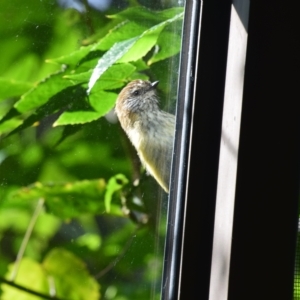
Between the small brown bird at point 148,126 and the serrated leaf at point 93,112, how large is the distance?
0.7 inches

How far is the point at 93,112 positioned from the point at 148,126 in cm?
10

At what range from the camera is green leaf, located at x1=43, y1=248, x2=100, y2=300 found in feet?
2.69

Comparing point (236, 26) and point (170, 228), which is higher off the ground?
point (236, 26)

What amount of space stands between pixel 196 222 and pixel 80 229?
183 millimetres

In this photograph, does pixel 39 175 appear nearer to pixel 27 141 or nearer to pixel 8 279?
pixel 27 141

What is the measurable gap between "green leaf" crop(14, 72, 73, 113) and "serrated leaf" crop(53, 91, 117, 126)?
4 centimetres

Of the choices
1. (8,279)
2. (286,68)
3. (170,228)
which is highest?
(286,68)

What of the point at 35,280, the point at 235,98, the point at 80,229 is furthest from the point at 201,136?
the point at 35,280

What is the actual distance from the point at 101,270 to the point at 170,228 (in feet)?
0.42

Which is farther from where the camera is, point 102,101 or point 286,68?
point 102,101

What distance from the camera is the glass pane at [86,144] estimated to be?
816mm

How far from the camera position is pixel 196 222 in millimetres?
800

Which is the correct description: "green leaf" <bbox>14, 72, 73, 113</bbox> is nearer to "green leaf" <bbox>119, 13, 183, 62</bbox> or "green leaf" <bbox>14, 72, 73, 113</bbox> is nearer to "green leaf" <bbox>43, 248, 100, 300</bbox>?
"green leaf" <bbox>119, 13, 183, 62</bbox>

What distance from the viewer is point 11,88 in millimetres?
837
